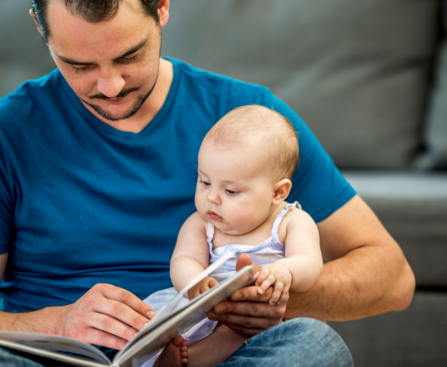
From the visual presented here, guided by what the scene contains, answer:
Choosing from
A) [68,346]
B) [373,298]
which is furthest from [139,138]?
[373,298]

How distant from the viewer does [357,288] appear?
1131 mm

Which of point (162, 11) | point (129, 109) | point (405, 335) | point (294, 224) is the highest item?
point (162, 11)

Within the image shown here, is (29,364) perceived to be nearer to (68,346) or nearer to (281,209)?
(68,346)

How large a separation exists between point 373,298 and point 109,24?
2.90 feet

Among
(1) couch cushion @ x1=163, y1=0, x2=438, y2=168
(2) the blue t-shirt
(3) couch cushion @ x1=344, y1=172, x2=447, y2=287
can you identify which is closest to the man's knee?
(2) the blue t-shirt

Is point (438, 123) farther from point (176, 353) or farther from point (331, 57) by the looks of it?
point (176, 353)

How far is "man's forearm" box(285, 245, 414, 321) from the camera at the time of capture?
1.08m

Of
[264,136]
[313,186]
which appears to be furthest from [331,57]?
[264,136]

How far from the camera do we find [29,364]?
0.78 m

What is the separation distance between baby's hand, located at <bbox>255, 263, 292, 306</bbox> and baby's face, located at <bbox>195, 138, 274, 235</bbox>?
172mm

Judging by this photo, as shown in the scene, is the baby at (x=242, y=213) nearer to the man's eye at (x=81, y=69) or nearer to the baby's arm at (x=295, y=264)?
the baby's arm at (x=295, y=264)

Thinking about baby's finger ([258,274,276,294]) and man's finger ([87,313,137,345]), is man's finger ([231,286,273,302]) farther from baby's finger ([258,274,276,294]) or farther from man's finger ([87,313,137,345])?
man's finger ([87,313,137,345])

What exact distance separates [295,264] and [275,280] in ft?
0.27

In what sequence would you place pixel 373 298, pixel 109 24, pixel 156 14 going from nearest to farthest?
pixel 109 24, pixel 156 14, pixel 373 298
